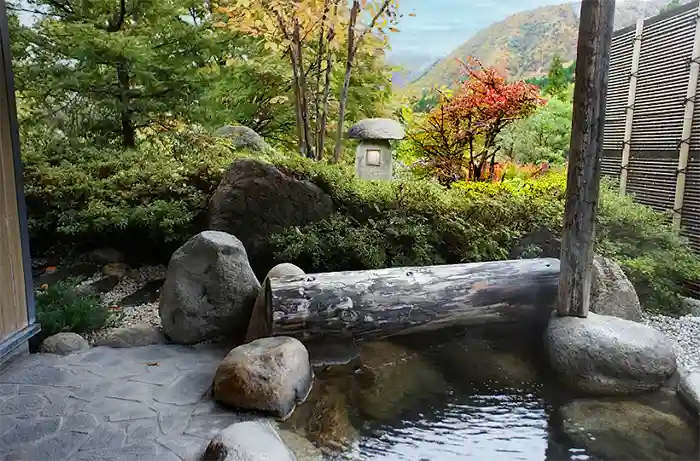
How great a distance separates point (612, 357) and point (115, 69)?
6.04m

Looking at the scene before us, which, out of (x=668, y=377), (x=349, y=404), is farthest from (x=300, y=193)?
(x=668, y=377)

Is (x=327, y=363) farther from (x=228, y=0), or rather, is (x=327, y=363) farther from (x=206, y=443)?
(x=228, y=0)

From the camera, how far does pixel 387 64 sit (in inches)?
281

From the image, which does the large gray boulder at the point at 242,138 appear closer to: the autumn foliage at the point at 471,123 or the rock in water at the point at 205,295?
the autumn foliage at the point at 471,123

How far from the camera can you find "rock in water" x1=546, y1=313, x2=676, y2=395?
120 inches

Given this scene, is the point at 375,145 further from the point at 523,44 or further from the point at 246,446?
the point at 246,446

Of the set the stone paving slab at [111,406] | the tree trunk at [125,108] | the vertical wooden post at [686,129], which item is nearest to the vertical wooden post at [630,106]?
the vertical wooden post at [686,129]

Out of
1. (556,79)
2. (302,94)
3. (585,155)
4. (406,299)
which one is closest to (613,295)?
(585,155)

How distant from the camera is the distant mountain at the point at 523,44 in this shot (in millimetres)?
6977

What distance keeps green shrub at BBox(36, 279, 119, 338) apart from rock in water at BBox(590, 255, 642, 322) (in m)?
3.83

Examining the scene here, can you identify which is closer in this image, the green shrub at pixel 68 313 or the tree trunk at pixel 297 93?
the green shrub at pixel 68 313

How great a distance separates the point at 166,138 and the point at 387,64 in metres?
3.34

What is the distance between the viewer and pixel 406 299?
11.6 feet

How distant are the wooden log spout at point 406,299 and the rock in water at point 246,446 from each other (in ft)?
3.44
